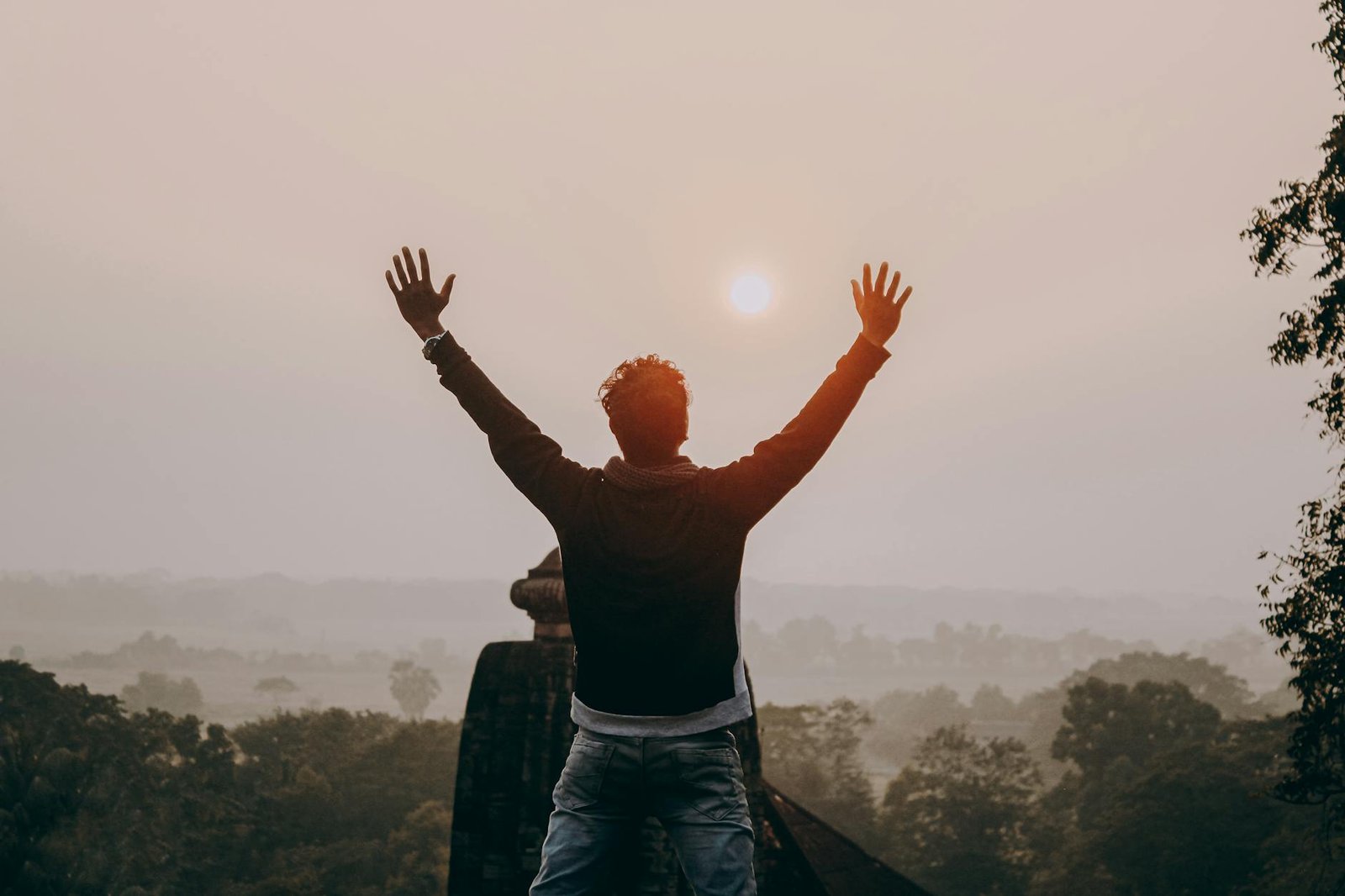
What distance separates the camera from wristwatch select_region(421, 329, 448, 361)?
299cm

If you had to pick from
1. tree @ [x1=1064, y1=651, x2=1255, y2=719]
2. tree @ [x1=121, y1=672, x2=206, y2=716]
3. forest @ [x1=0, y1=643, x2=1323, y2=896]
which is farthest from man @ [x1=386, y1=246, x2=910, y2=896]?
tree @ [x1=121, y1=672, x2=206, y2=716]

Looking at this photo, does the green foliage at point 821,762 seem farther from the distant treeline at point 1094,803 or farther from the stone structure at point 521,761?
the stone structure at point 521,761

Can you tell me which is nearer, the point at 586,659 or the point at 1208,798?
the point at 586,659

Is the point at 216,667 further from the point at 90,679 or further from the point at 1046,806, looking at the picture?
the point at 1046,806

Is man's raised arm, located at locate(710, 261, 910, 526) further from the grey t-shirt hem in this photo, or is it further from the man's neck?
the grey t-shirt hem

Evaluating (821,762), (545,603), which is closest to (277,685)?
(821,762)

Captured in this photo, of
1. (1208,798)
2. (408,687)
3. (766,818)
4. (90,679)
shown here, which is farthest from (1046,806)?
(90,679)

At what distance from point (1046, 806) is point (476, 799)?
145ft

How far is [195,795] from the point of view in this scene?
3866cm

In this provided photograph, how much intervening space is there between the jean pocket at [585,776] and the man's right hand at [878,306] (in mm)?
1248

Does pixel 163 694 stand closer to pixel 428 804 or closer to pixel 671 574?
pixel 428 804

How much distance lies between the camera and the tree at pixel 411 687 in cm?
11931

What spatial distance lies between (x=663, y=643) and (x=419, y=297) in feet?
3.93

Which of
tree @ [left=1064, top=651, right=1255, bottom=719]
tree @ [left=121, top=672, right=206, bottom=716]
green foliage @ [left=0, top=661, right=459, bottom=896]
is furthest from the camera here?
tree @ [left=121, top=672, right=206, bottom=716]
